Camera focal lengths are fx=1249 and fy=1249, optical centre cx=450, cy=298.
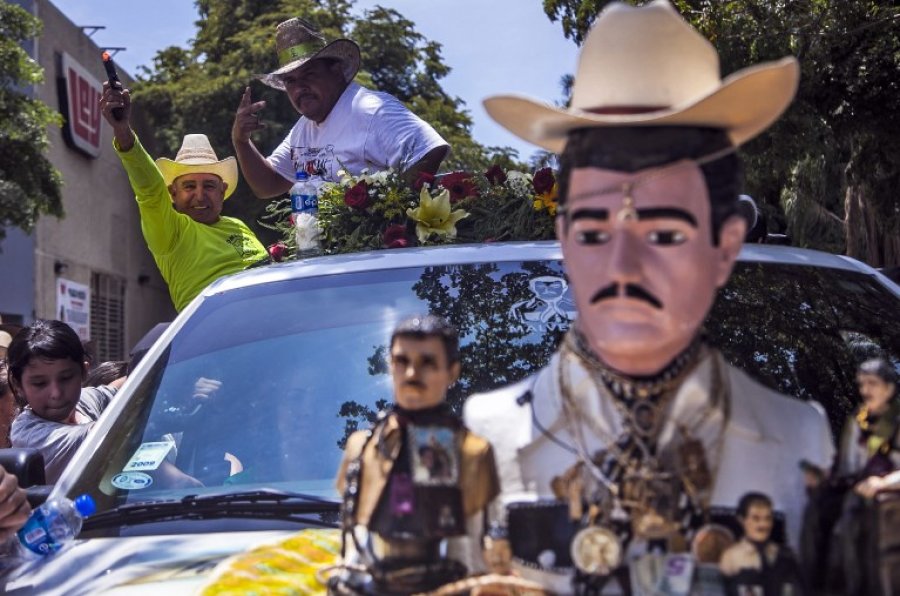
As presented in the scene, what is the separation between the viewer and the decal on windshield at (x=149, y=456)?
2.94 m

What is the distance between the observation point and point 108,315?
29375mm

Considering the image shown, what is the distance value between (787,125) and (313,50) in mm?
5590

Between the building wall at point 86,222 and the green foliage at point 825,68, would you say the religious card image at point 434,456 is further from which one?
the building wall at point 86,222

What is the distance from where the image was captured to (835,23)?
9.17 m

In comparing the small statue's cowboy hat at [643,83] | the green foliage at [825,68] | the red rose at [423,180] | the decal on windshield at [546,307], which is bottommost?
the decal on windshield at [546,307]

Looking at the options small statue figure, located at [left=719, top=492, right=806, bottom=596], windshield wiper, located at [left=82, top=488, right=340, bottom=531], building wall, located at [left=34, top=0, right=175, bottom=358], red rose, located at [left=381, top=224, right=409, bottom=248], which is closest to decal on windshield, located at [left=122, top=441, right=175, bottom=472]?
windshield wiper, located at [left=82, top=488, right=340, bottom=531]

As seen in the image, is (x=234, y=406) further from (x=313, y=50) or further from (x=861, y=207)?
(x=861, y=207)

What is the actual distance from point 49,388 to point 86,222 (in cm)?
2305

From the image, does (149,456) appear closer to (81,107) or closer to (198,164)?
(198,164)

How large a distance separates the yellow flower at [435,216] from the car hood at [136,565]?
64.0 inches

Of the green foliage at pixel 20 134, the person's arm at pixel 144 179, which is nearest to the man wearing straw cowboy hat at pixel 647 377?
the person's arm at pixel 144 179

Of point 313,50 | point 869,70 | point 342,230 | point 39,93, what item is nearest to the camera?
point 342,230

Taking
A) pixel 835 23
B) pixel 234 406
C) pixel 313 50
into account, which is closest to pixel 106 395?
pixel 313 50

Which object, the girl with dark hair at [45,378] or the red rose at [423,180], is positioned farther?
the girl with dark hair at [45,378]
